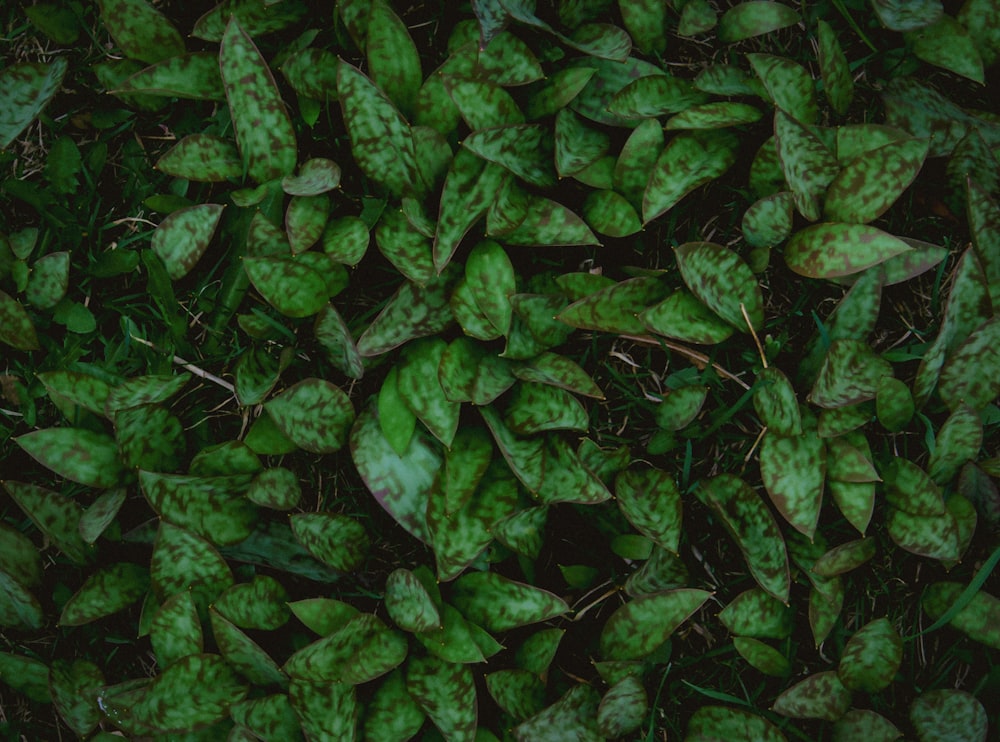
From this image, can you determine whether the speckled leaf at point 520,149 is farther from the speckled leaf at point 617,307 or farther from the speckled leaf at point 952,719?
the speckled leaf at point 952,719

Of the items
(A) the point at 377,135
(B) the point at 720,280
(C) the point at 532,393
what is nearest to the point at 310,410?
(C) the point at 532,393

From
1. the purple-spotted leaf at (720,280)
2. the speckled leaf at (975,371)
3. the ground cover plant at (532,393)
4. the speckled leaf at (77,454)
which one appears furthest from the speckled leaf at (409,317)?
the speckled leaf at (975,371)

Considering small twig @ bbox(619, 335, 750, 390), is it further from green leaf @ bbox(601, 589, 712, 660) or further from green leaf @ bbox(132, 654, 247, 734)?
green leaf @ bbox(132, 654, 247, 734)

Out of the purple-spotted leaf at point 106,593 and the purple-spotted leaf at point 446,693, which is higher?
the purple-spotted leaf at point 106,593

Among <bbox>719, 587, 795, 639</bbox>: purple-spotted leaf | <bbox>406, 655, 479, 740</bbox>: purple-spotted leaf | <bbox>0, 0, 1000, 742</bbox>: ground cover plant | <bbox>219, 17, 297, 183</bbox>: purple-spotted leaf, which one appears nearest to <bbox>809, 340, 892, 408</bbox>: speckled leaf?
<bbox>0, 0, 1000, 742</bbox>: ground cover plant

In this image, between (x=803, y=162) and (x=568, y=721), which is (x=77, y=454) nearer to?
(x=568, y=721)

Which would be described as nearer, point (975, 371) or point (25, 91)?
point (975, 371)

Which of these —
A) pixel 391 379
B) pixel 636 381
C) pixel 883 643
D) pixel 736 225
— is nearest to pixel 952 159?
pixel 736 225
